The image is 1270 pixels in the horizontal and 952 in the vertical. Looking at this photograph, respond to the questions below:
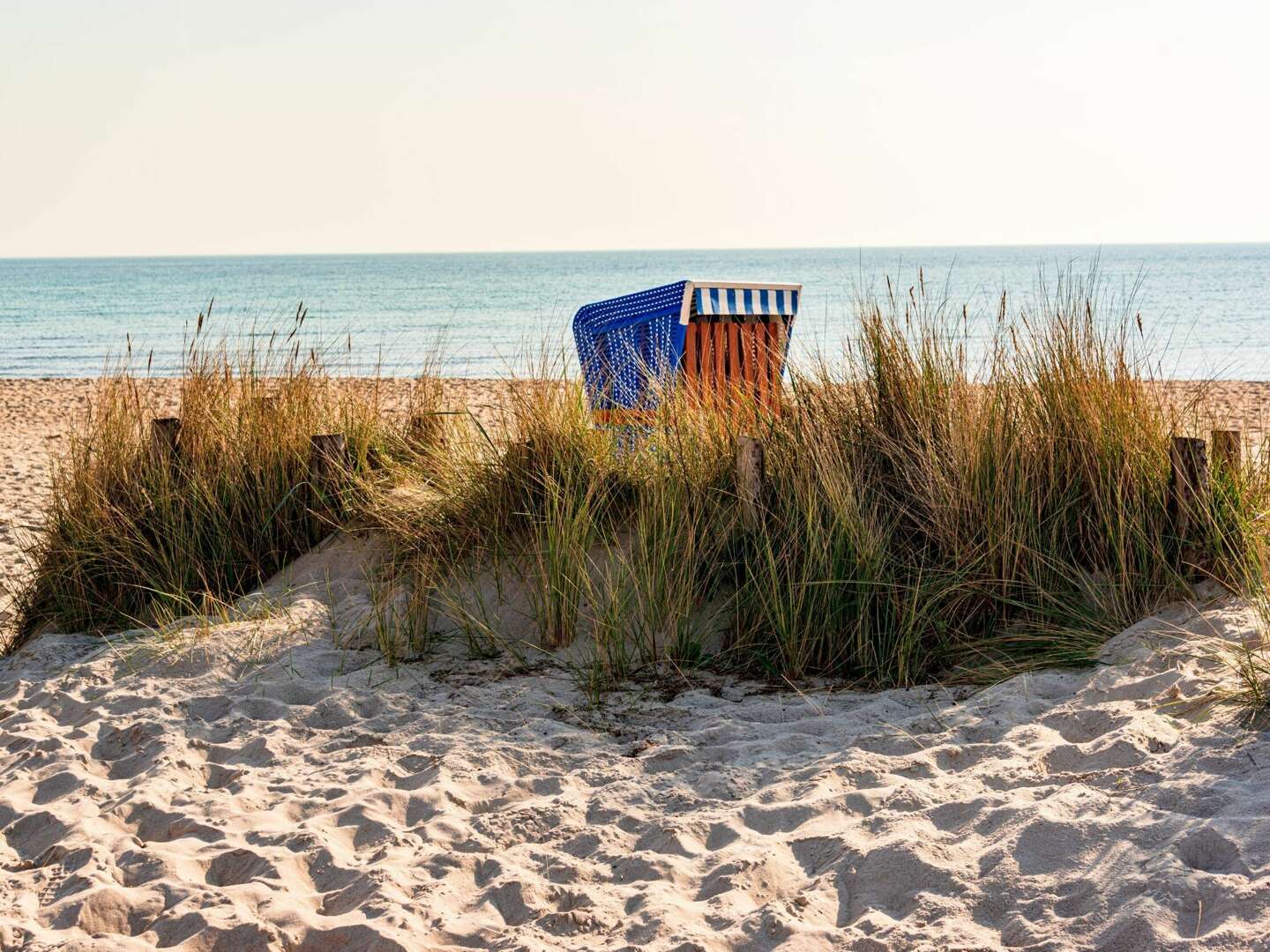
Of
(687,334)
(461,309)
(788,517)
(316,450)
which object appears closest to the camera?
(788,517)

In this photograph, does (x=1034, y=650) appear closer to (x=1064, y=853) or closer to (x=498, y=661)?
(x=1064, y=853)

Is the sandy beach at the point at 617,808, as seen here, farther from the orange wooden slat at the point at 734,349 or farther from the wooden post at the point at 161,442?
the orange wooden slat at the point at 734,349

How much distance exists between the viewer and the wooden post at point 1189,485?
162 inches

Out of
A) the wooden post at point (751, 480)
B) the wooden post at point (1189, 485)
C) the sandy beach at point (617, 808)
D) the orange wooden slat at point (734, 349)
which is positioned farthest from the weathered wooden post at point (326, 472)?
the wooden post at point (1189, 485)

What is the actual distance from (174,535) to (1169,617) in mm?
4068

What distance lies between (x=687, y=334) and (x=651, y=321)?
0.67 feet

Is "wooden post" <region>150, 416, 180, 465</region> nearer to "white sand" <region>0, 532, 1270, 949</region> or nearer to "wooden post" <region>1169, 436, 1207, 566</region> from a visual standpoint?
"white sand" <region>0, 532, 1270, 949</region>

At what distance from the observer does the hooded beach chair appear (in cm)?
580

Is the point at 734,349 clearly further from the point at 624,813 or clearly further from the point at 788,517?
the point at 624,813

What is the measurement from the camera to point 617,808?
3031 mm

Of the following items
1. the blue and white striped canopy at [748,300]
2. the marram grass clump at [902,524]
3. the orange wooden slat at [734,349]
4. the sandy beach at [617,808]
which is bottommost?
the sandy beach at [617,808]

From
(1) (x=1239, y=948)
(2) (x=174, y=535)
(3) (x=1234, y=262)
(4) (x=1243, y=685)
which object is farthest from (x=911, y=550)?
(3) (x=1234, y=262)

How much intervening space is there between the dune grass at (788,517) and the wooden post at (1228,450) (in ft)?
0.16

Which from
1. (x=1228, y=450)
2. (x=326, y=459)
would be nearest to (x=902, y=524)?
(x=1228, y=450)
